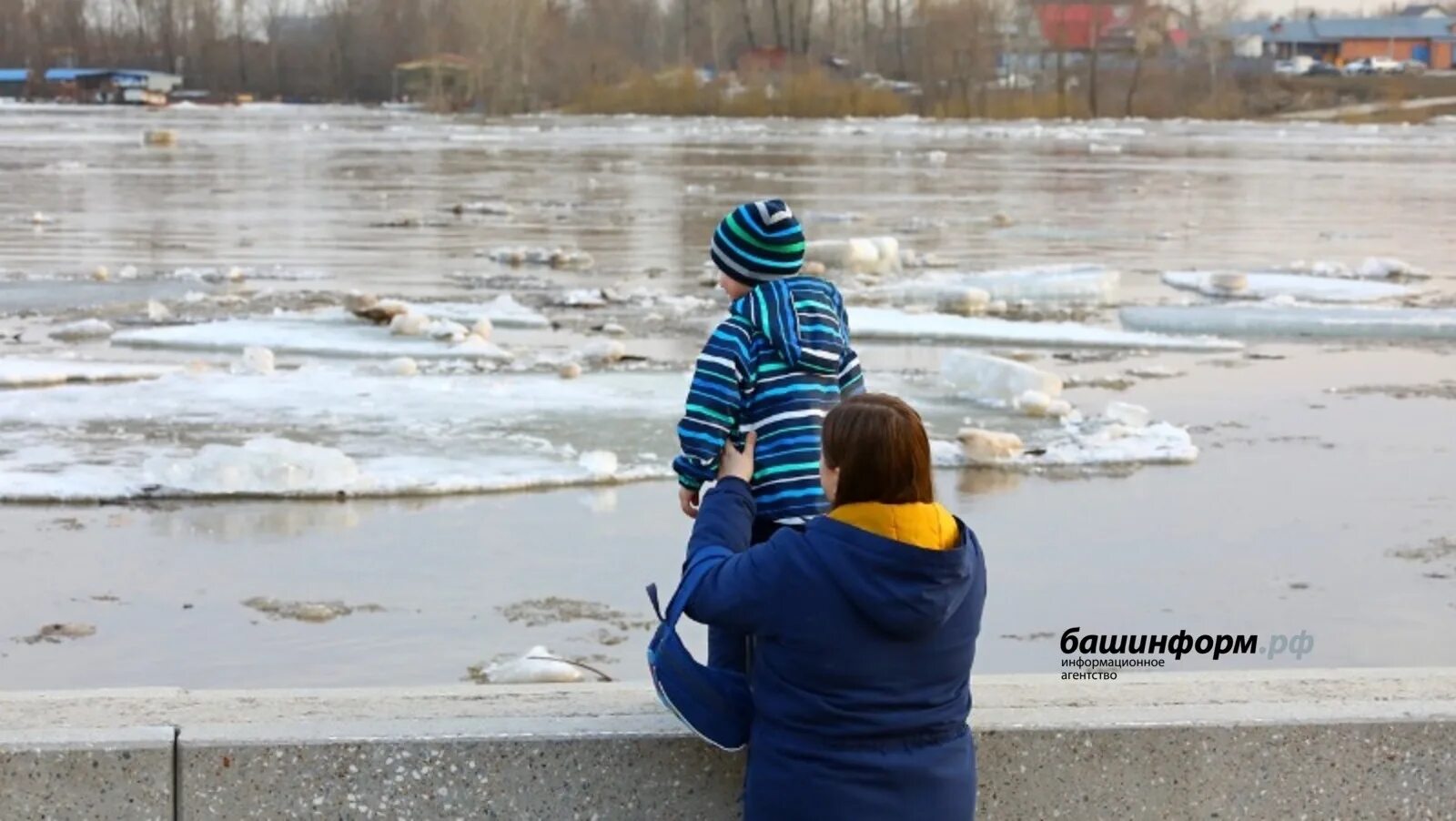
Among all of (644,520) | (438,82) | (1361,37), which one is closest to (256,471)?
(644,520)

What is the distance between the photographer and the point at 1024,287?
16281 millimetres

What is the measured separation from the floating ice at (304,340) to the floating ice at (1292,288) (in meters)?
7.26

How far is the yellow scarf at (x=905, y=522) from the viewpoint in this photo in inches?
124

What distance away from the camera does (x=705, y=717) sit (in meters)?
3.42

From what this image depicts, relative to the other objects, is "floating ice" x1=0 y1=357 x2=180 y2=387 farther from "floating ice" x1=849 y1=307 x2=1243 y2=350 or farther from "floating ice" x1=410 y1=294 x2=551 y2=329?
"floating ice" x1=849 y1=307 x2=1243 y2=350

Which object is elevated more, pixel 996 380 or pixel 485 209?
pixel 485 209

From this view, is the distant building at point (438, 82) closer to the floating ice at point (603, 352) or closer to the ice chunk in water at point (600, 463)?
the floating ice at point (603, 352)

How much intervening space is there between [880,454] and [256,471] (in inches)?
213

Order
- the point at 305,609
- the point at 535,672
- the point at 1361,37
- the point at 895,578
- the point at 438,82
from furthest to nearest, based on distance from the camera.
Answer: the point at 1361,37 < the point at 438,82 < the point at 305,609 < the point at 535,672 < the point at 895,578

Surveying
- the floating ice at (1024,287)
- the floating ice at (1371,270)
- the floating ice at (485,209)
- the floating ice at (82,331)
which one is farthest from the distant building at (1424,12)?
the floating ice at (82,331)

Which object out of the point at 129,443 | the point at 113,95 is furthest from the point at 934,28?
the point at 129,443

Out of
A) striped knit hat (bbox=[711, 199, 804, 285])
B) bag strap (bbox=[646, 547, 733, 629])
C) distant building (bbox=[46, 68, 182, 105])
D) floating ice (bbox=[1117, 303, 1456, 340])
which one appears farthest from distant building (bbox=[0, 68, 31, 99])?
bag strap (bbox=[646, 547, 733, 629])

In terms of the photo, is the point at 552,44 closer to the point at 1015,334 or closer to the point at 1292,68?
the point at 1292,68

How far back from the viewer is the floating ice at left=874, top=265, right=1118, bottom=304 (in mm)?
16031
